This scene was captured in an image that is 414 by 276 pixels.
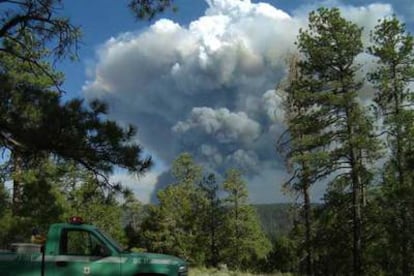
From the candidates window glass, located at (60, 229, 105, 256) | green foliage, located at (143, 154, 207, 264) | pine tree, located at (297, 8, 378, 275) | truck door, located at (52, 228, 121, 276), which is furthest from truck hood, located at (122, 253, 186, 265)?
green foliage, located at (143, 154, 207, 264)

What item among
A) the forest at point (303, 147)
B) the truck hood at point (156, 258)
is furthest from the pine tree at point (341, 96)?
the truck hood at point (156, 258)

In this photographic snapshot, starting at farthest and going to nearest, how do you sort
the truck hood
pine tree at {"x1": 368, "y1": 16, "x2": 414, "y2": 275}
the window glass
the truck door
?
pine tree at {"x1": 368, "y1": 16, "x2": 414, "y2": 275}, the truck hood, the window glass, the truck door

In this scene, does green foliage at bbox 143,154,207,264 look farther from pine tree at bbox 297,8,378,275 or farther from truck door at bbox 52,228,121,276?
truck door at bbox 52,228,121,276

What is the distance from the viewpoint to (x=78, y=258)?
11.2 metres

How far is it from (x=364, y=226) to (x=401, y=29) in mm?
9953

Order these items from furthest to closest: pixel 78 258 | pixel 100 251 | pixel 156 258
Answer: pixel 156 258
pixel 100 251
pixel 78 258

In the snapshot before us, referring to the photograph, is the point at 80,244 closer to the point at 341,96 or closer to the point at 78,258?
the point at 78,258

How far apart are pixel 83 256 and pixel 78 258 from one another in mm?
98

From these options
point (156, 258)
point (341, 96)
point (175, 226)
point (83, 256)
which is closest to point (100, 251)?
point (83, 256)

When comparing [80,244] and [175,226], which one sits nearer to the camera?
[80,244]

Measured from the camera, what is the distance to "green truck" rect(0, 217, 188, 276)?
35.7ft

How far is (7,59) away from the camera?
20.1 metres

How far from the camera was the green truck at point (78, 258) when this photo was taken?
10.9 m

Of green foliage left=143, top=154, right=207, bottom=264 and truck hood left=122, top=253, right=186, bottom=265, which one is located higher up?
green foliage left=143, top=154, right=207, bottom=264
